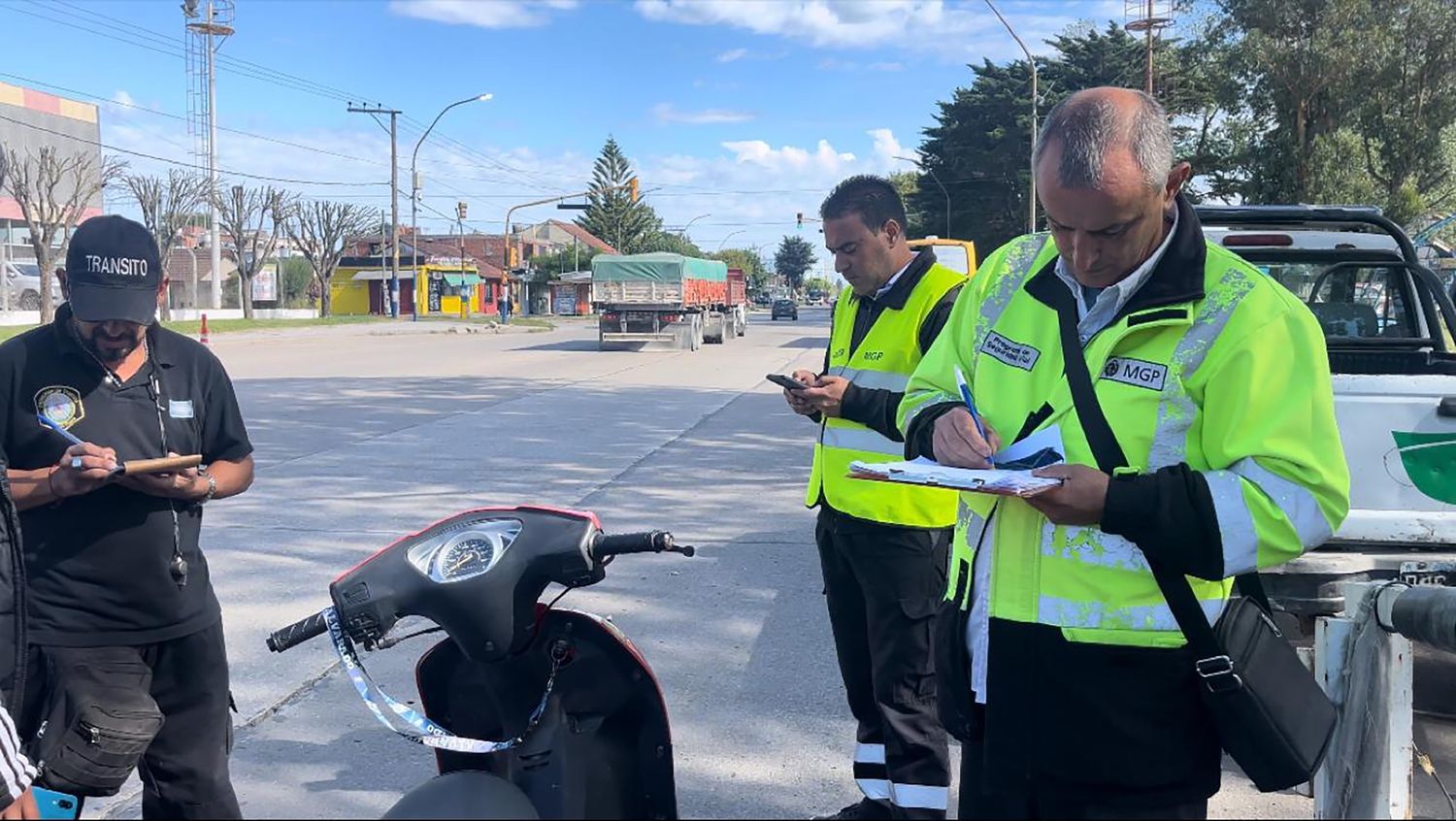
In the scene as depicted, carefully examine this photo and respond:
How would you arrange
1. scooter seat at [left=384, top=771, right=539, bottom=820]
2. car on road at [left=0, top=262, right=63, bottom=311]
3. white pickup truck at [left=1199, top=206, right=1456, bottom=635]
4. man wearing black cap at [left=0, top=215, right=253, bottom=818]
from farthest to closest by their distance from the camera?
car on road at [left=0, top=262, right=63, bottom=311] < white pickup truck at [left=1199, top=206, right=1456, bottom=635] < man wearing black cap at [left=0, top=215, right=253, bottom=818] < scooter seat at [left=384, top=771, right=539, bottom=820]

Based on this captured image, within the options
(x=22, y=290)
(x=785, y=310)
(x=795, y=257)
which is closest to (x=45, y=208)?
(x=22, y=290)

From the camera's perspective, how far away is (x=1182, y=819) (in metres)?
2.00

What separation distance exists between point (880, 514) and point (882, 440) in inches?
12.1

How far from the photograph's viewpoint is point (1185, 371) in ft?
6.31

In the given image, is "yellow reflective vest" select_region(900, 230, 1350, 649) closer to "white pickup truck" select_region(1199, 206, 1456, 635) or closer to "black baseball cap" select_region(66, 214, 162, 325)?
"white pickup truck" select_region(1199, 206, 1456, 635)

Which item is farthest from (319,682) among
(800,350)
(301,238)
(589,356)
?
(301,238)

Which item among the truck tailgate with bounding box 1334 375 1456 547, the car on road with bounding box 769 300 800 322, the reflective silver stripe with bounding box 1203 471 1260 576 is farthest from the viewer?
the car on road with bounding box 769 300 800 322

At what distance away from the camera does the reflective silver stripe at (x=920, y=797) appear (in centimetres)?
339

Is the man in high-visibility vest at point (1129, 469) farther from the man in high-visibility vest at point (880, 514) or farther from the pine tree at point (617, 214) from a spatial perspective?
the pine tree at point (617, 214)

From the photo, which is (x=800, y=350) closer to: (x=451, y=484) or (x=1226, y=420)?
(x=451, y=484)

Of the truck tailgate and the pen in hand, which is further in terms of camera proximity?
the truck tailgate

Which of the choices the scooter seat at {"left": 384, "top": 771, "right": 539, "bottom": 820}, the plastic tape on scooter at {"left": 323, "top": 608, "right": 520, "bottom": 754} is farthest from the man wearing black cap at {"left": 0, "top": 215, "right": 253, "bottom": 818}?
the scooter seat at {"left": 384, "top": 771, "right": 539, "bottom": 820}

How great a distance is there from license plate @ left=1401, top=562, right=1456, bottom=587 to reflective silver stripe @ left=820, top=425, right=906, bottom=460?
1.42 metres

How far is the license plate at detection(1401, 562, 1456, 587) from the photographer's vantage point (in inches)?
130
